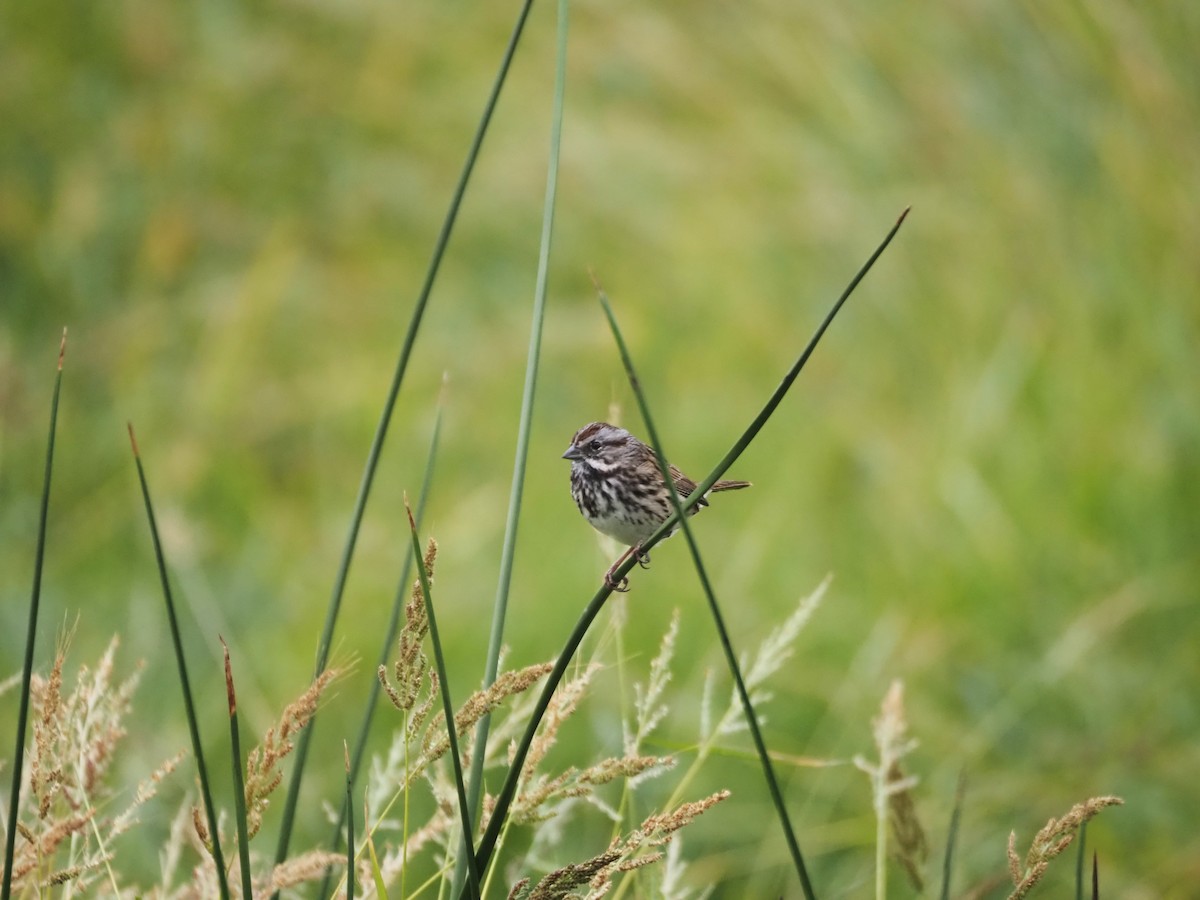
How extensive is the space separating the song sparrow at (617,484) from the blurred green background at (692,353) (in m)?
0.57

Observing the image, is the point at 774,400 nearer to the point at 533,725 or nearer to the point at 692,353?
the point at 533,725

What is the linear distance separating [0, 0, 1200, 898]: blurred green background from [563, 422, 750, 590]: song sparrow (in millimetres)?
572

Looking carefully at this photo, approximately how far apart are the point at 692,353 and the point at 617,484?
259 centimetres

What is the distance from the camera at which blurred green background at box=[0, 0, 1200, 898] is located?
302 cm

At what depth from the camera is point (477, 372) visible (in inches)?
170

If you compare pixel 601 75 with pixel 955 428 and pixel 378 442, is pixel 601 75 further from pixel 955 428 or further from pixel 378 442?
pixel 378 442

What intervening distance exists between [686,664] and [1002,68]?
78.6 inches

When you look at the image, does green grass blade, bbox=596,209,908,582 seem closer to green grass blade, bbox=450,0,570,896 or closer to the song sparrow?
green grass blade, bbox=450,0,570,896

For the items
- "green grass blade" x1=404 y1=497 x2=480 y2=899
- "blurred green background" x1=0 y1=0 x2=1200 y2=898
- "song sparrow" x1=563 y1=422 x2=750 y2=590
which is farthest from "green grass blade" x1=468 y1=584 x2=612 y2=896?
"blurred green background" x1=0 y1=0 x2=1200 y2=898

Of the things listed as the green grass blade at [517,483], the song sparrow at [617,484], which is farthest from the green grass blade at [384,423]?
the song sparrow at [617,484]

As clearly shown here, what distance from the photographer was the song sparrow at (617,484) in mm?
1734

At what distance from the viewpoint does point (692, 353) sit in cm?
437

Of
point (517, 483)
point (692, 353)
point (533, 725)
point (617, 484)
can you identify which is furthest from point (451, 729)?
point (692, 353)

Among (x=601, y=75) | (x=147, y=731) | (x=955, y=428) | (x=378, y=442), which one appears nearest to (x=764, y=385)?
(x=955, y=428)
